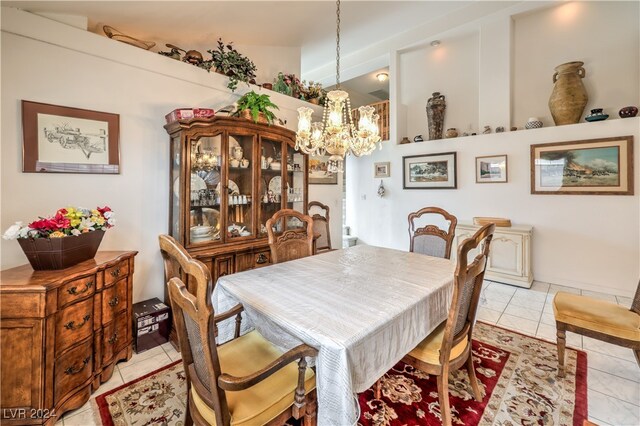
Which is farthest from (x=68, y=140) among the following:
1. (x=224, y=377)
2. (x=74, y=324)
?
(x=224, y=377)

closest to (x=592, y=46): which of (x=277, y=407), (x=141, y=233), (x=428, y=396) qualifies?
(x=428, y=396)

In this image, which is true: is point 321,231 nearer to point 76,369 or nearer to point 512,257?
point 76,369

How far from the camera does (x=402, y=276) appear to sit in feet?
5.94

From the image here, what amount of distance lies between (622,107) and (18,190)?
639 centimetres

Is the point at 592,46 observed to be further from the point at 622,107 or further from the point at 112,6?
the point at 112,6

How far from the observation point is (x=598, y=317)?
6.01 ft

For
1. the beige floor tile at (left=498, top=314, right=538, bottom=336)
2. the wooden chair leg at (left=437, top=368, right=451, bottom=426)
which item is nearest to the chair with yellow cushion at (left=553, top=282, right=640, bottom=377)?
the beige floor tile at (left=498, top=314, right=538, bottom=336)

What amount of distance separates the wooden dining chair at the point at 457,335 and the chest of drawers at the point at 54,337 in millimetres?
1876

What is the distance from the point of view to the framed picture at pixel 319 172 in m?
4.30

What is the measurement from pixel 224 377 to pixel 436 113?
5.14 meters

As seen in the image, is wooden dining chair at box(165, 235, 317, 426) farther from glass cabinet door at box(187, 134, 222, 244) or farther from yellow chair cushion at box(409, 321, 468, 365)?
glass cabinet door at box(187, 134, 222, 244)

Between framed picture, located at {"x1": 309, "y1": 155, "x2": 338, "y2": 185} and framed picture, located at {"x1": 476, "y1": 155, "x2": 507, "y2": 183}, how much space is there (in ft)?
7.81

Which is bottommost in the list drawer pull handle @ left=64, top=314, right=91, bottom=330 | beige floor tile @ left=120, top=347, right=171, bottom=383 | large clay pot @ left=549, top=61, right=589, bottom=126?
beige floor tile @ left=120, top=347, right=171, bottom=383

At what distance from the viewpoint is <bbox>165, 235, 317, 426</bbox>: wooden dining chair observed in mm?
928
